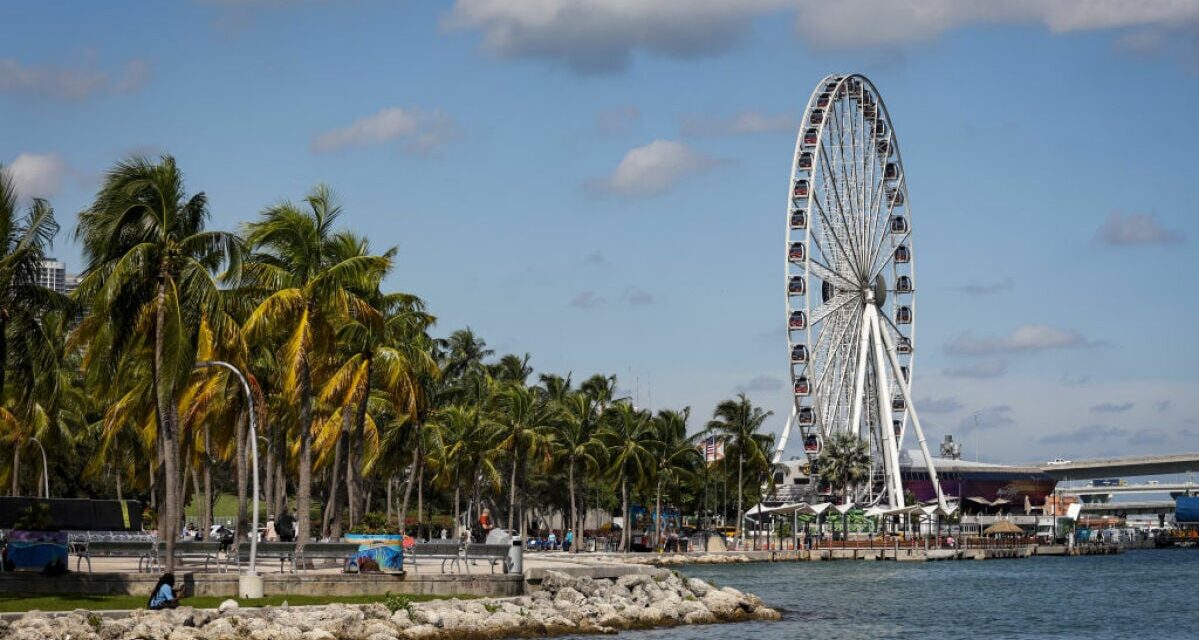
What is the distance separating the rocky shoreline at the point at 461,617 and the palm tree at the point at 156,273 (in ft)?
14.5

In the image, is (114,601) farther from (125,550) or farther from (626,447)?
(626,447)

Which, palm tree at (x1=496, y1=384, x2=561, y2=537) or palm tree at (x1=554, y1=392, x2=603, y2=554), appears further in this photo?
palm tree at (x1=554, y1=392, x2=603, y2=554)

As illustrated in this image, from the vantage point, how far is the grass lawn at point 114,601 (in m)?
35.2

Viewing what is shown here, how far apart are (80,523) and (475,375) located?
187ft

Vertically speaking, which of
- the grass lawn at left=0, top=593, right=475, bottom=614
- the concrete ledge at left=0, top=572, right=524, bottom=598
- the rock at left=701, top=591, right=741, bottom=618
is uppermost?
the concrete ledge at left=0, top=572, right=524, bottom=598

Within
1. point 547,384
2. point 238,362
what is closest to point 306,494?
point 238,362

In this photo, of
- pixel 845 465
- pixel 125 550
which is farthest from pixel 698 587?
pixel 845 465

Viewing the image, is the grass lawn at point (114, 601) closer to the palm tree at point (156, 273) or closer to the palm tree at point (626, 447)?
the palm tree at point (156, 273)

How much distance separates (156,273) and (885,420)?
279 ft

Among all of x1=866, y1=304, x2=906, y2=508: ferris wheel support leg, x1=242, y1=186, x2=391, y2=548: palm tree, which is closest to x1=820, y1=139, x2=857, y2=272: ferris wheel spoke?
x1=866, y1=304, x2=906, y2=508: ferris wheel support leg

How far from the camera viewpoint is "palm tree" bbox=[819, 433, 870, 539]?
12760 centimetres

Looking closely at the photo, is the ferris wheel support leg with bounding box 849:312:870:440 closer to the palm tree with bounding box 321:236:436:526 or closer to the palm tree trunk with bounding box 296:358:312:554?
the palm tree with bounding box 321:236:436:526

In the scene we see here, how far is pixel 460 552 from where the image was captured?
1788 inches

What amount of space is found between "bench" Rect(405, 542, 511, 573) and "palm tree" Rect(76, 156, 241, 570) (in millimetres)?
8296
